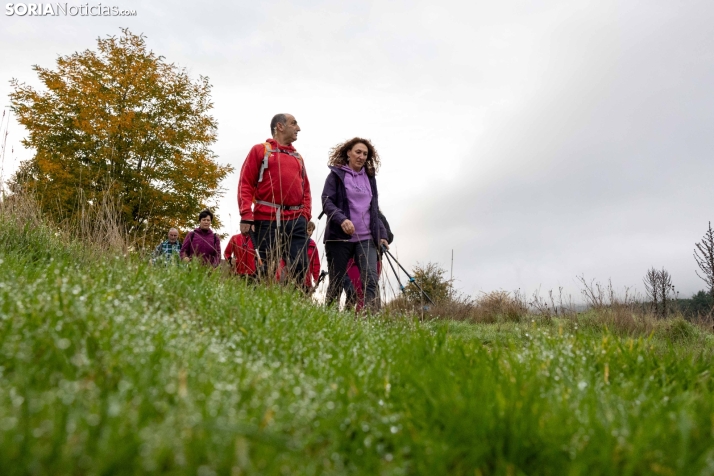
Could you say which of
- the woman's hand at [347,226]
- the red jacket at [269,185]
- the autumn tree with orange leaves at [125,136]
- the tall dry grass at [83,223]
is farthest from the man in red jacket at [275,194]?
the autumn tree with orange leaves at [125,136]

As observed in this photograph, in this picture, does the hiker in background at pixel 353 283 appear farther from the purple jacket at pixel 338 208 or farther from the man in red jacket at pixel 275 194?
the man in red jacket at pixel 275 194

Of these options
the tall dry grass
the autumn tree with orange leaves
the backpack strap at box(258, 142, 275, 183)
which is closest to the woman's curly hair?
the backpack strap at box(258, 142, 275, 183)

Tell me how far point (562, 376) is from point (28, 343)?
7.25 feet

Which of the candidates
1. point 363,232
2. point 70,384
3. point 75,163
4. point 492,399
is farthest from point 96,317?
point 75,163

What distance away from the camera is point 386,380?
92.8 inches

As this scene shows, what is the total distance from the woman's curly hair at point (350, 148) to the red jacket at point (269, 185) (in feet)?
2.52

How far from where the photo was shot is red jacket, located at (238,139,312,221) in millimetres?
6043

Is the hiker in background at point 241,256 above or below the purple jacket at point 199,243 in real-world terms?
below

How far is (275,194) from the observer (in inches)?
241

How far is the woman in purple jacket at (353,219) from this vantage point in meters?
6.27

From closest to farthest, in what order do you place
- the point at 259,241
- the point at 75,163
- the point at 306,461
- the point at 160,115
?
the point at 306,461, the point at 259,241, the point at 75,163, the point at 160,115

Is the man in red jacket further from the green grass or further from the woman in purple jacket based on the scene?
the green grass

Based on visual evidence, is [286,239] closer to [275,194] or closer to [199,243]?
[275,194]

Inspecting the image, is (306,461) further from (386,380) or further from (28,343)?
(28,343)
